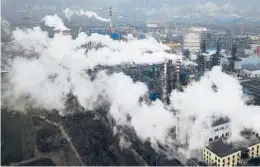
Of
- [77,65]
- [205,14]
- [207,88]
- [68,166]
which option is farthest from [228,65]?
[205,14]

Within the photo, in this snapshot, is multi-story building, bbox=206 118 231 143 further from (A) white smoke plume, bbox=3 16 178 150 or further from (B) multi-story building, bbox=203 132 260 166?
(A) white smoke plume, bbox=3 16 178 150

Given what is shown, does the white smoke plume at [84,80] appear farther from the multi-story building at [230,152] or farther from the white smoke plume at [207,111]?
the multi-story building at [230,152]

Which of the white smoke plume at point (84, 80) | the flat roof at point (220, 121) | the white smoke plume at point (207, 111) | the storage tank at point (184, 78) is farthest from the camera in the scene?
the storage tank at point (184, 78)

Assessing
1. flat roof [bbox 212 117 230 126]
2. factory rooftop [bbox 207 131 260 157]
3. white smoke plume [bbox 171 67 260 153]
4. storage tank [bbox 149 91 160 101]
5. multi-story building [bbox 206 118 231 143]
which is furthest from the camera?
storage tank [bbox 149 91 160 101]

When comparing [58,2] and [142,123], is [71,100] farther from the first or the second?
[58,2]

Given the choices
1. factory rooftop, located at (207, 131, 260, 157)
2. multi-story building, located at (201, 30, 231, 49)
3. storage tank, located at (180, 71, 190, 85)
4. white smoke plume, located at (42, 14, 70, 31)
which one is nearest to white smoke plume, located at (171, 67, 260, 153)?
factory rooftop, located at (207, 131, 260, 157)

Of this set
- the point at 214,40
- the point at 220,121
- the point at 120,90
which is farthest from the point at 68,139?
the point at 214,40

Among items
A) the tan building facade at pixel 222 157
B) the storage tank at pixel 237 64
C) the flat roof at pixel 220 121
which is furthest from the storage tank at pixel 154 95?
the storage tank at pixel 237 64

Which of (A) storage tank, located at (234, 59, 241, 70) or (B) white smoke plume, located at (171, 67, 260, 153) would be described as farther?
(A) storage tank, located at (234, 59, 241, 70)
